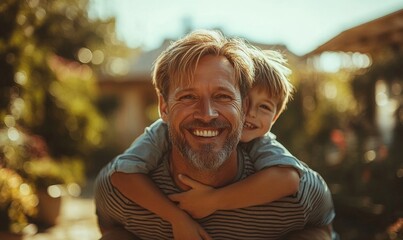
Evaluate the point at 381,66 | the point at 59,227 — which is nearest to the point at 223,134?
the point at 59,227

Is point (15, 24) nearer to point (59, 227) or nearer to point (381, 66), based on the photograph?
point (59, 227)

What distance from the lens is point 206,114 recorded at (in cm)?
227

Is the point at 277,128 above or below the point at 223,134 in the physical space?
below

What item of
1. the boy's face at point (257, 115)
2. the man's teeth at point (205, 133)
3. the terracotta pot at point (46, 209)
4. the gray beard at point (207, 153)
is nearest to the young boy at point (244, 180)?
the boy's face at point (257, 115)

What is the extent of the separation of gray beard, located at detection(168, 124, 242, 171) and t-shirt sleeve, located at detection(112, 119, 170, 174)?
241 millimetres

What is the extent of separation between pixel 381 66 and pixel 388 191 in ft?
16.3

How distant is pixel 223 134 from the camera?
2.31m

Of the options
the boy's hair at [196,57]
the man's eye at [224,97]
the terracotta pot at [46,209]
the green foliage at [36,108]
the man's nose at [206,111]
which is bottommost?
the terracotta pot at [46,209]

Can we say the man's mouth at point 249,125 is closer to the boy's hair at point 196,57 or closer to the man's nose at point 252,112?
the man's nose at point 252,112

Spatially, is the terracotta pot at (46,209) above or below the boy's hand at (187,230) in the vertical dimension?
below

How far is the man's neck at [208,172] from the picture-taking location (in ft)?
8.04

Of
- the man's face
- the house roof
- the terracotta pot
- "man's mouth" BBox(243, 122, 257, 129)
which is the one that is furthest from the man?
the house roof

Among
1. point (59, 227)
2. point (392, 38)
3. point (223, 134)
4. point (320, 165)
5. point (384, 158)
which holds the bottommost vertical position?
point (59, 227)

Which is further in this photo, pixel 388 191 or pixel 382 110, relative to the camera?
pixel 382 110
